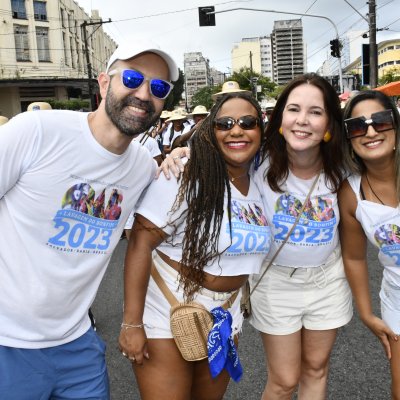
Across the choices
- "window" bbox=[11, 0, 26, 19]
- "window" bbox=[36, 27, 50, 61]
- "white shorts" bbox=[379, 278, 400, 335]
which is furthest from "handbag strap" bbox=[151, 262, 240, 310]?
"window" bbox=[36, 27, 50, 61]

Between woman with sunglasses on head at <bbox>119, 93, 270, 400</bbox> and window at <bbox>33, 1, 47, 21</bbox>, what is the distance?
45.0 m

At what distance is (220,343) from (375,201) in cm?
112

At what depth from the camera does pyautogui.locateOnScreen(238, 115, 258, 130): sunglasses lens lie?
2.42m

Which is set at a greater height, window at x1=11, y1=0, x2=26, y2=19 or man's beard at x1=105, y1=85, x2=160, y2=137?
window at x1=11, y1=0, x2=26, y2=19

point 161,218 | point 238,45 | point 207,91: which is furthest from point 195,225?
point 238,45

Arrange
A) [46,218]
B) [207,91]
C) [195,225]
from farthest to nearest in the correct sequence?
[207,91]
[195,225]
[46,218]

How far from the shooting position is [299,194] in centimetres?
260

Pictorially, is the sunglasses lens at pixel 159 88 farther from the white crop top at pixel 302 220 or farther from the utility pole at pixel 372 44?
the utility pole at pixel 372 44

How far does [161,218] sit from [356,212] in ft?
3.59

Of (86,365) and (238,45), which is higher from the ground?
(238,45)

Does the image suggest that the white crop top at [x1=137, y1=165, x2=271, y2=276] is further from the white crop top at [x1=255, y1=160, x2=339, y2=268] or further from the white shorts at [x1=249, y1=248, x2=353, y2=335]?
the white shorts at [x1=249, y1=248, x2=353, y2=335]

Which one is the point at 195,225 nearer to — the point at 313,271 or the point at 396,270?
the point at 313,271

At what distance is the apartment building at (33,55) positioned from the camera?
40.0 metres

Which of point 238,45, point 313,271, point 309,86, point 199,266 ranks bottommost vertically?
point 313,271
